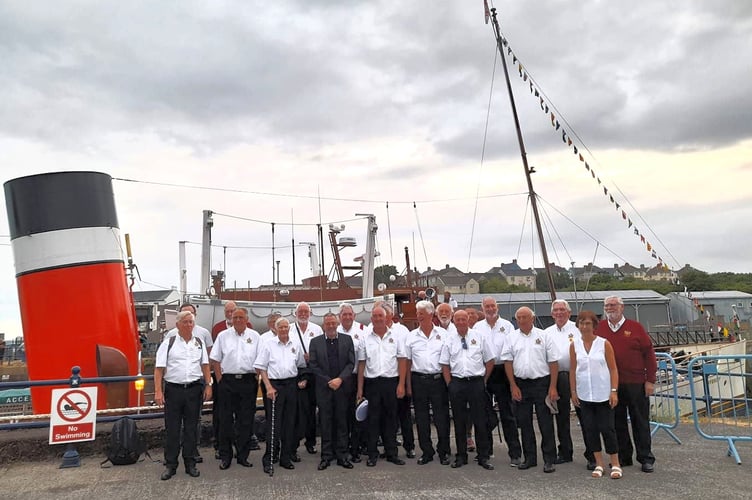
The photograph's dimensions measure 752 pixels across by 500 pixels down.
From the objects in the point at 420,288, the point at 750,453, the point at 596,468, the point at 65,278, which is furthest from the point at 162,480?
the point at 420,288

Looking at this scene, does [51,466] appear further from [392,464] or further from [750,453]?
[750,453]

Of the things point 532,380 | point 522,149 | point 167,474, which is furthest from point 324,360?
point 522,149

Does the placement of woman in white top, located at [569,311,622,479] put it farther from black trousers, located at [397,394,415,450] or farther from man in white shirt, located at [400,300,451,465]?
black trousers, located at [397,394,415,450]

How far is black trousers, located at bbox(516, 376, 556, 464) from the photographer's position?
6.17m

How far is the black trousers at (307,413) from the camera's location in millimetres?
6781

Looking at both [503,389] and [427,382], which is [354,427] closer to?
[427,382]

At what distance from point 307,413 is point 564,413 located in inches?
121

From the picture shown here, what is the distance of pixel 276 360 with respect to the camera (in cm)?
660

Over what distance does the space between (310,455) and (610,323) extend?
3939mm

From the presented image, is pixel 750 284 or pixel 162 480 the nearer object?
pixel 162 480

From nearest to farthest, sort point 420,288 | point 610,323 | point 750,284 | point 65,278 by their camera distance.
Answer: point 610,323, point 65,278, point 420,288, point 750,284

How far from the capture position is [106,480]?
19.4 ft

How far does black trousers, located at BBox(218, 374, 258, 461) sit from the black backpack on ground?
1.02 meters

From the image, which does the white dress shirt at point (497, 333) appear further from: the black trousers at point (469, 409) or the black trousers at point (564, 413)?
the black trousers at point (564, 413)
